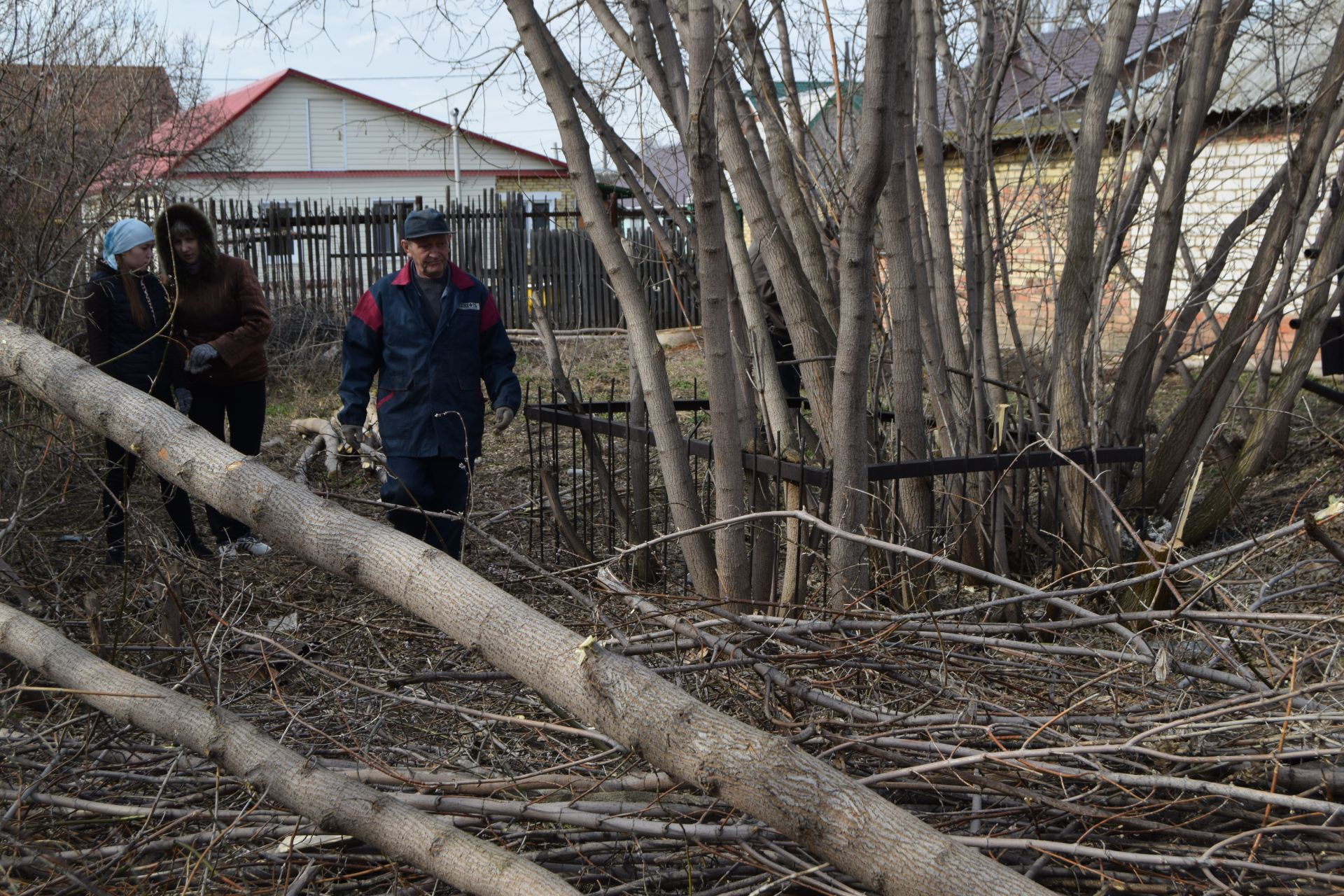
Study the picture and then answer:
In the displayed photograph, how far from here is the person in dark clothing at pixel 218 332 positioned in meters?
5.00

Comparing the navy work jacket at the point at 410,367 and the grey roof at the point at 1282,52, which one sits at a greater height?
the grey roof at the point at 1282,52

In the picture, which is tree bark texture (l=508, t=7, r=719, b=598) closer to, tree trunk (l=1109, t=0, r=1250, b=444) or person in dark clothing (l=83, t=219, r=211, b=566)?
tree trunk (l=1109, t=0, r=1250, b=444)

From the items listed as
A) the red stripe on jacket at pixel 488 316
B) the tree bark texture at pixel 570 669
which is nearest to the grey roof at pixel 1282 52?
the red stripe on jacket at pixel 488 316

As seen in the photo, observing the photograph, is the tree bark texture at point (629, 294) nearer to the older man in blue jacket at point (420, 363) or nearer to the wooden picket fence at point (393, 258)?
the older man in blue jacket at point (420, 363)

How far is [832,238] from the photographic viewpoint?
14.2 feet

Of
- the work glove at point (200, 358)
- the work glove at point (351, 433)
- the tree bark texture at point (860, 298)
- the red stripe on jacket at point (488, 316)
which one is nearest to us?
the tree bark texture at point (860, 298)

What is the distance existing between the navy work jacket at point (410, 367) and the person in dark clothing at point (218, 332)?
92 cm

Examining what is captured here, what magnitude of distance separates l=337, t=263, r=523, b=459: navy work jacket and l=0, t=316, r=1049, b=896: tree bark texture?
5.49 feet

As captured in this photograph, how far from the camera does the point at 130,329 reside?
496 cm

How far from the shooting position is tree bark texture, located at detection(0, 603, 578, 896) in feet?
6.62

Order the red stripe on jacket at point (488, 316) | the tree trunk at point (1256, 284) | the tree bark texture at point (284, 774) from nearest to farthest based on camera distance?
the tree bark texture at point (284, 774), the red stripe on jacket at point (488, 316), the tree trunk at point (1256, 284)

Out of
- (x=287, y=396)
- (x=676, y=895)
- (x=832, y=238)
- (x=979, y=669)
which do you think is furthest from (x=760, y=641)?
(x=287, y=396)

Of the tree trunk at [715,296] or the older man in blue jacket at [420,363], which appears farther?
the older man in blue jacket at [420,363]

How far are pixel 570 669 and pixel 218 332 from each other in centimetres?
379
